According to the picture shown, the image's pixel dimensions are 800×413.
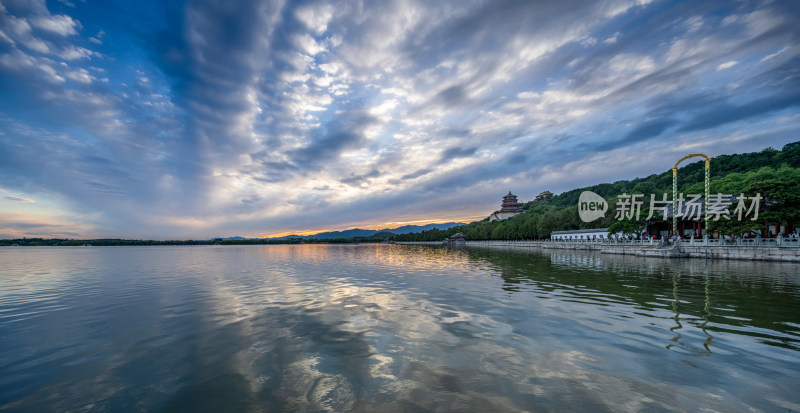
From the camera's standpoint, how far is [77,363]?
718 cm

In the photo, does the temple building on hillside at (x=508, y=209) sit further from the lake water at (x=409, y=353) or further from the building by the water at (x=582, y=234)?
the lake water at (x=409, y=353)

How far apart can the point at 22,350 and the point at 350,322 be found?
8528 millimetres

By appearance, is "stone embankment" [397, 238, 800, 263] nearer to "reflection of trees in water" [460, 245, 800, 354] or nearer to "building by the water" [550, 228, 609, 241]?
"reflection of trees in water" [460, 245, 800, 354]

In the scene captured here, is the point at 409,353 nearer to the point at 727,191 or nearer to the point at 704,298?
the point at 704,298

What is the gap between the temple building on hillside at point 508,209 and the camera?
177375mm

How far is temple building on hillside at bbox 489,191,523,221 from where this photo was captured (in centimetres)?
17738

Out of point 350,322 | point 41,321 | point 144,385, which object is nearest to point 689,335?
point 350,322

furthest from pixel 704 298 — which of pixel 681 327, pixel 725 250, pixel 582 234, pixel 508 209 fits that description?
pixel 508 209

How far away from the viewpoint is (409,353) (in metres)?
7.38

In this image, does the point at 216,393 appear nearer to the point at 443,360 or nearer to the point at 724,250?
the point at 443,360

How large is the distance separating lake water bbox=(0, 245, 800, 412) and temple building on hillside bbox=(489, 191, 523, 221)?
168 metres

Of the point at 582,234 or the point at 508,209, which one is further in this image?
the point at 508,209

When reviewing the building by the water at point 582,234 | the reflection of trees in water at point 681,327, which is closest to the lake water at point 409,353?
the reflection of trees in water at point 681,327

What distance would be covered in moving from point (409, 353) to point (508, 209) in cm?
18380
